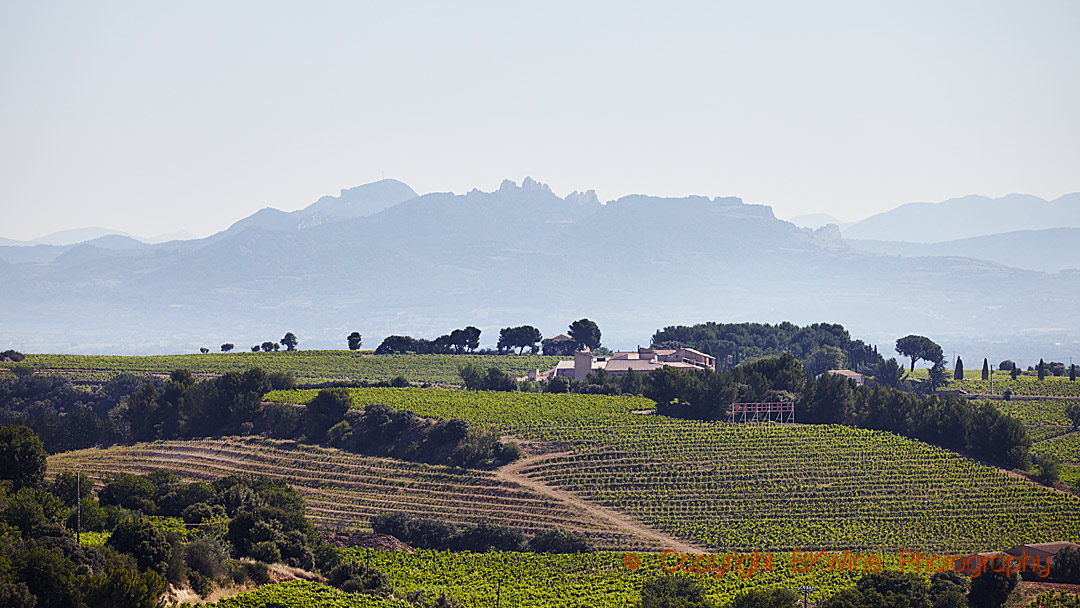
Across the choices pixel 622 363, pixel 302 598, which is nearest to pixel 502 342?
pixel 622 363

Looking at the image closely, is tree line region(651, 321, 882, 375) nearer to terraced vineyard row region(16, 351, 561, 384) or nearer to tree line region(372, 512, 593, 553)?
terraced vineyard row region(16, 351, 561, 384)

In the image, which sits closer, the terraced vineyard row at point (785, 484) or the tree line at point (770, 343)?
the terraced vineyard row at point (785, 484)

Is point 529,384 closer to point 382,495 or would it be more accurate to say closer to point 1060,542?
point 382,495

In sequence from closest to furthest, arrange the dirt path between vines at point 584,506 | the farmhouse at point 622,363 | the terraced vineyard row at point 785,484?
the dirt path between vines at point 584,506 < the terraced vineyard row at point 785,484 < the farmhouse at point 622,363

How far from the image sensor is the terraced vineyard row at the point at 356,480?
232 feet

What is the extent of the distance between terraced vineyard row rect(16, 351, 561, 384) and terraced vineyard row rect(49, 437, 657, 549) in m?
30.1

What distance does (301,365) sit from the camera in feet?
388

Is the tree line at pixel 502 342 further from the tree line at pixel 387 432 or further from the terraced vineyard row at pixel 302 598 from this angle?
the terraced vineyard row at pixel 302 598

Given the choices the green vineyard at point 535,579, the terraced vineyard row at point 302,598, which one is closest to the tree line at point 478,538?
the green vineyard at point 535,579

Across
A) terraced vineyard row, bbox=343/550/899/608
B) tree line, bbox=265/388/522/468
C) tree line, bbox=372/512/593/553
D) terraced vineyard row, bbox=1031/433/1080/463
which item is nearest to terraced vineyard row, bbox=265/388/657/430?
Result: tree line, bbox=265/388/522/468

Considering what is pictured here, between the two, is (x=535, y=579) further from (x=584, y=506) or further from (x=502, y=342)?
(x=502, y=342)

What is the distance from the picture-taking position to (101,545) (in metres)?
43.8

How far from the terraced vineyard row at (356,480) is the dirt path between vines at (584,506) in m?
0.60

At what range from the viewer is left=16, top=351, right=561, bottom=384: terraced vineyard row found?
374 ft
